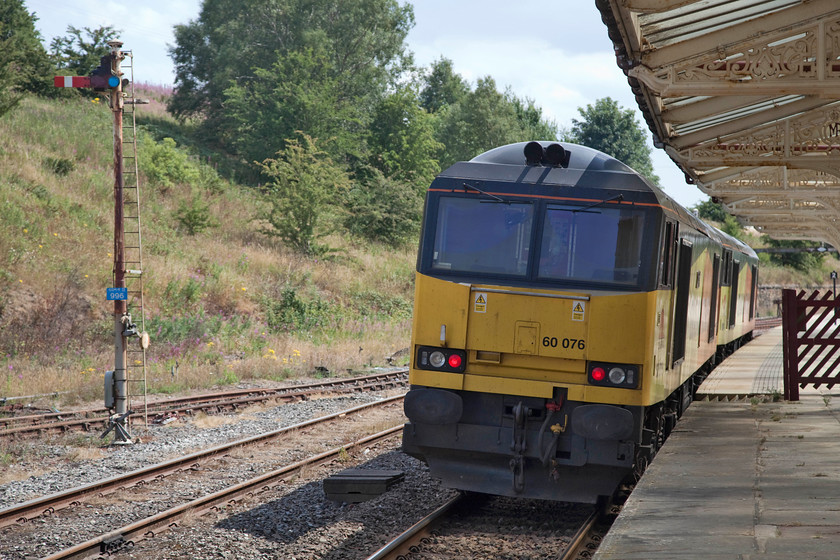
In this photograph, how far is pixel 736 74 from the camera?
907 cm

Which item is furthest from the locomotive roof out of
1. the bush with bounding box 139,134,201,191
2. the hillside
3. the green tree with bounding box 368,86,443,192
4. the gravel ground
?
the green tree with bounding box 368,86,443,192

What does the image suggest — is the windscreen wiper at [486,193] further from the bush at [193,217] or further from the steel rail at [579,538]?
the bush at [193,217]

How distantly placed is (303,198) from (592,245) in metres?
23.4

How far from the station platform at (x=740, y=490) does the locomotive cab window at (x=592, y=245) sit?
6.26 ft

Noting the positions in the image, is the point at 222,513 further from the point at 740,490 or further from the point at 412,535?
the point at 740,490

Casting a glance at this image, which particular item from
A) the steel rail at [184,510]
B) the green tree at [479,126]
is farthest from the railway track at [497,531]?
the green tree at [479,126]

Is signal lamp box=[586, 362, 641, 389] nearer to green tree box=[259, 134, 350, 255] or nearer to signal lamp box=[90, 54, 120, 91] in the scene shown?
signal lamp box=[90, 54, 120, 91]

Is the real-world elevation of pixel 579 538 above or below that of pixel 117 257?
below

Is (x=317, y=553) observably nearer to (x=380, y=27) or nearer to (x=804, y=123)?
(x=804, y=123)

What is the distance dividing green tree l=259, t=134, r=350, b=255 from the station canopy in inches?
713

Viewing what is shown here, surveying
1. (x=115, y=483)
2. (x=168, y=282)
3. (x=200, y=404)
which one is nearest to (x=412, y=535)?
(x=115, y=483)

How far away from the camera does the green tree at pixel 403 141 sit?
141 ft

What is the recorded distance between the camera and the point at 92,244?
80.4 ft

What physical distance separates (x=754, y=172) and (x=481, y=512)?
11.4m
